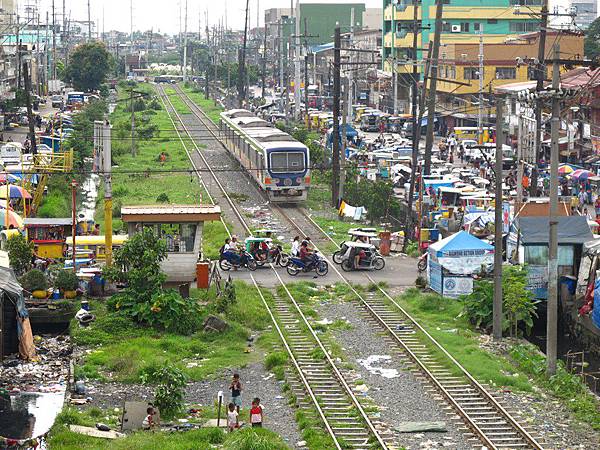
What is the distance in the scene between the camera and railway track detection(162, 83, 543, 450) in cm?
1756

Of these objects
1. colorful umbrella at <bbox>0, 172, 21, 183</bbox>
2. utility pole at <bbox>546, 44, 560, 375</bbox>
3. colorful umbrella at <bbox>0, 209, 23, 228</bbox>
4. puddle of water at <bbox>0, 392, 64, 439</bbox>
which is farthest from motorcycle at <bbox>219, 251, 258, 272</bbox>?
colorful umbrella at <bbox>0, 172, 21, 183</bbox>

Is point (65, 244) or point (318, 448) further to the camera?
point (65, 244)

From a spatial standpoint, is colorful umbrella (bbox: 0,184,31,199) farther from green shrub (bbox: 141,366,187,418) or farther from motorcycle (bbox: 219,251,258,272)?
green shrub (bbox: 141,366,187,418)

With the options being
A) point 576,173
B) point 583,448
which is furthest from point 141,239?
point 576,173

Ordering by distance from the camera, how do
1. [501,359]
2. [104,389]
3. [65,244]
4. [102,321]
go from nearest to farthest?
[104,389] < [501,359] < [102,321] < [65,244]

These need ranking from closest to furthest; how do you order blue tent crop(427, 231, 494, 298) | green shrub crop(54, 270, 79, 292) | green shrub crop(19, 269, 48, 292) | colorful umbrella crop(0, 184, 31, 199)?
1. green shrub crop(19, 269, 48, 292)
2. green shrub crop(54, 270, 79, 292)
3. blue tent crop(427, 231, 494, 298)
4. colorful umbrella crop(0, 184, 31, 199)

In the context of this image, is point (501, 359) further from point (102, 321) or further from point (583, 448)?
point (102, 321)

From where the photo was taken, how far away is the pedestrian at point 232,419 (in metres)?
17.7

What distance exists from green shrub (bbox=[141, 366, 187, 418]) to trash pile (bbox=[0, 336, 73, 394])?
7.35ft

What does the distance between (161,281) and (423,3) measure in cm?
6663

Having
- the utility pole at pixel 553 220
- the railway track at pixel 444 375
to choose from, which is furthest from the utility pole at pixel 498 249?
the utility pole at pixel 553 220

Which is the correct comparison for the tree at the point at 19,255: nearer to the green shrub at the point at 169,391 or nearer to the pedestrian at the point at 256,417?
the green shrub at the point at 169,391

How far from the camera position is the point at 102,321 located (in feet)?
82.3

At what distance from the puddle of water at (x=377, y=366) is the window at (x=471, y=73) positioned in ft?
186
